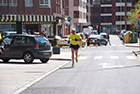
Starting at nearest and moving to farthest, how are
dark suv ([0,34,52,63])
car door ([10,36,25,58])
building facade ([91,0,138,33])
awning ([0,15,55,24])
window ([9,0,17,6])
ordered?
1. dark suv ([0,34,52,63])
2. car door ([10,36,25,58])
3. awning ([0,15,55,24])
4. window ([9,0,17,6])
5. building facade ([91,0,138,33])

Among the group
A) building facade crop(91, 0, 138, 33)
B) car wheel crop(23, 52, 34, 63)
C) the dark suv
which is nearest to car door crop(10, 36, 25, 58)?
the dark suv

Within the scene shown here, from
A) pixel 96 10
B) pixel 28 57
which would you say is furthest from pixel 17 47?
pixel 96 10

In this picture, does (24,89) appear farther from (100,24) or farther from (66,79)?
(100,24)

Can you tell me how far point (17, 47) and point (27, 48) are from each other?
23.0 inches

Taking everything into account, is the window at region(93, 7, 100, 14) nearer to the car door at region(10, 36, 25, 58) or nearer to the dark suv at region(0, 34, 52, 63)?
the dark suv at region(0, 34, 52, 63)

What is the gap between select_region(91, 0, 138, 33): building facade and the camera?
118 m

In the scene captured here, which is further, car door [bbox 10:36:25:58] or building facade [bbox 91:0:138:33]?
building facade [bbox 91:0:138:33]

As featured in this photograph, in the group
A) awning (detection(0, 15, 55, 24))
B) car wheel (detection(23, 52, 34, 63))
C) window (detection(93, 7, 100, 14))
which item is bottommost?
car wheel (detection(23, 52, 34, 63))

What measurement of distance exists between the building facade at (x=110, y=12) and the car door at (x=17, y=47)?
329ft

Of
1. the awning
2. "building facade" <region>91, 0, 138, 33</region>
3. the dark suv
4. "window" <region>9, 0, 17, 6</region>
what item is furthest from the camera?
"building facade" <region>91, 0, 138, 33</region>

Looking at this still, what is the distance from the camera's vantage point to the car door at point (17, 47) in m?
18.5

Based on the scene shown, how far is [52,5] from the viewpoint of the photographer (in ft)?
174

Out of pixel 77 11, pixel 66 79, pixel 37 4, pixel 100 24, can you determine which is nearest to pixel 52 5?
pixel 37 4

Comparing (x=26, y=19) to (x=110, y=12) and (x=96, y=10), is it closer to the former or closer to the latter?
(x=96, y=10)
